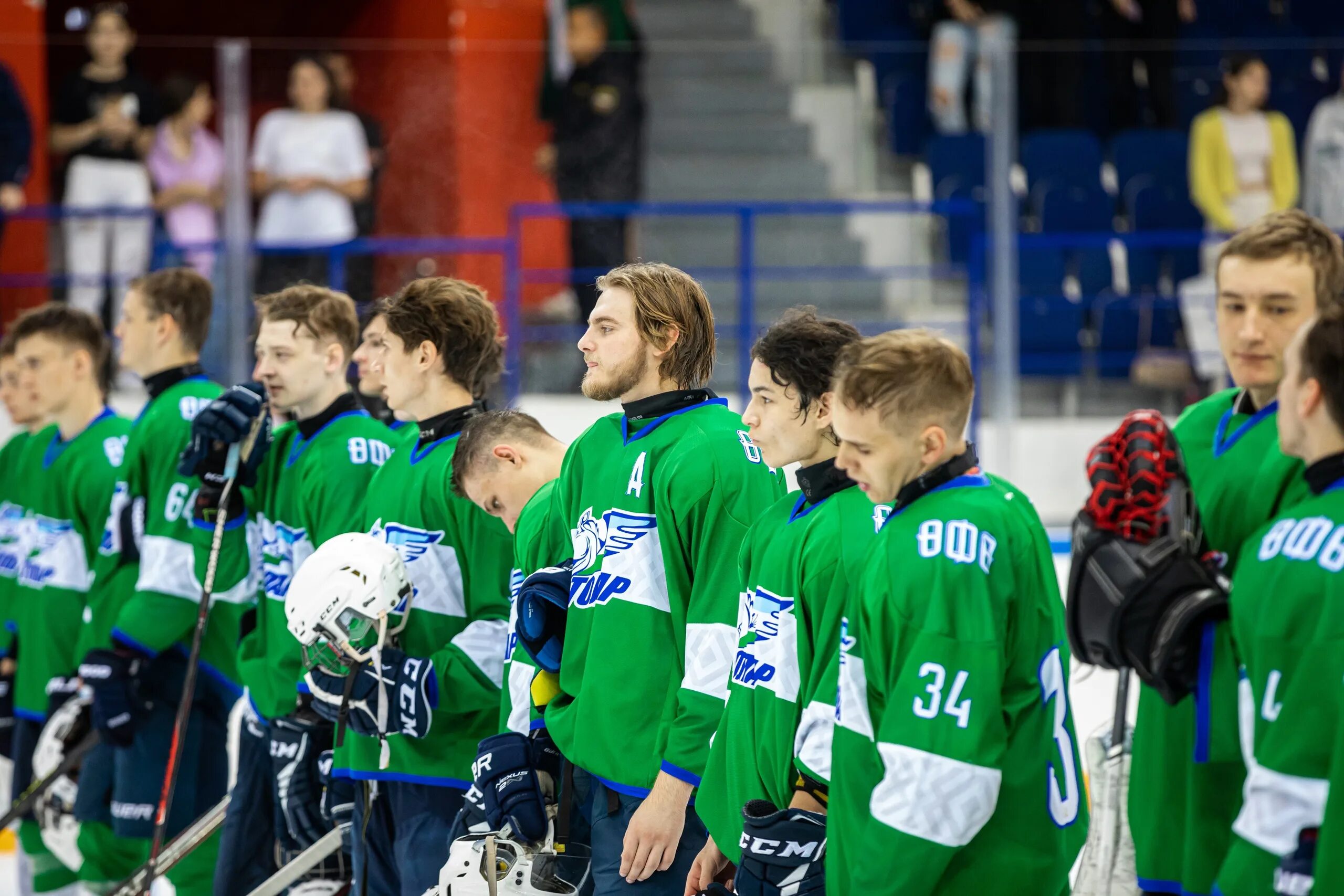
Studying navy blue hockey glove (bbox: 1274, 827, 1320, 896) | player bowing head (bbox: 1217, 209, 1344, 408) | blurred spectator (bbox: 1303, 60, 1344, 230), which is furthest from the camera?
blurred spectator (bbox: 1303, 60, 1344, 230)

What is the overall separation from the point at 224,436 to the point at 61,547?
1094mm

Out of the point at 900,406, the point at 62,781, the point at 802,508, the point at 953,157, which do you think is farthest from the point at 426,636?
the point at 953,157

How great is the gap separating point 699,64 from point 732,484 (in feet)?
12.0

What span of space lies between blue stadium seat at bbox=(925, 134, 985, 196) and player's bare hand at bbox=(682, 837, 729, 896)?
3.53 meters

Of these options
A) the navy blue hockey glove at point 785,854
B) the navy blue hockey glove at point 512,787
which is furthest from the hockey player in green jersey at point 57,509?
the navy blue hockey glove at point 785,854

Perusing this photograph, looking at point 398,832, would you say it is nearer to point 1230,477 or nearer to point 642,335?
point 642,335

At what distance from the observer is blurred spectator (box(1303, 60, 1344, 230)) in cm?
530

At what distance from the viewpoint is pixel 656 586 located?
249 centimetres

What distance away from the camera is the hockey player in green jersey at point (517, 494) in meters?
2.70

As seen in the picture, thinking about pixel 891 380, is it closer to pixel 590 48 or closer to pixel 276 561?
pixel 276 561

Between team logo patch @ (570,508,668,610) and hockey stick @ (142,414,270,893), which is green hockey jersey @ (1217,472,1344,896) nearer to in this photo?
team logo patch @ (570,508,668,610)

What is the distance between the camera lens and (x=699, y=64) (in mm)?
5848

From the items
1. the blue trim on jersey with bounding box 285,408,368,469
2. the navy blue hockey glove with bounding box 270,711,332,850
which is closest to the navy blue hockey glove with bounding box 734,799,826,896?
the navy blue hockey glove with bounding box 270,711,332,850

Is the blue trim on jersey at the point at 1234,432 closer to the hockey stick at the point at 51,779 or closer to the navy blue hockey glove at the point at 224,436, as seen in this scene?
the navy blue hockey glove at the point at 224,436
